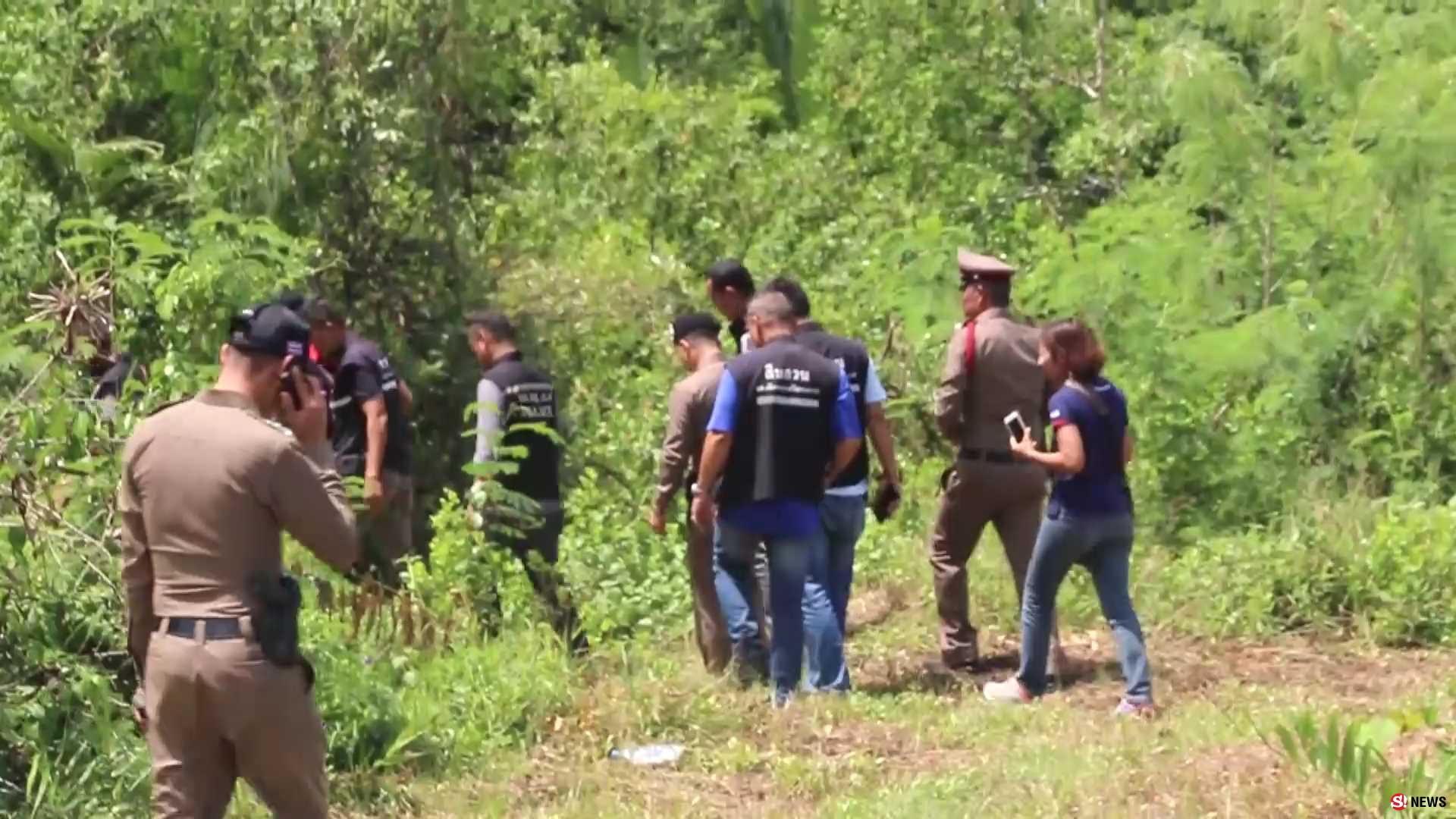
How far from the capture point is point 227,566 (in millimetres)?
5262

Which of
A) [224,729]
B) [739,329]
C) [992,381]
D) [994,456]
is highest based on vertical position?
[739,329]

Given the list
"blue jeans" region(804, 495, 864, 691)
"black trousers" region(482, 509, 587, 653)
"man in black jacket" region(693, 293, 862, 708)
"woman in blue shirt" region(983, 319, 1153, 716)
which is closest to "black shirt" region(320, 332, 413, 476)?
"black trousers" region(482, 509, 587, 653)

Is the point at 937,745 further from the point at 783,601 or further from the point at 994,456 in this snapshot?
the point at 994,456

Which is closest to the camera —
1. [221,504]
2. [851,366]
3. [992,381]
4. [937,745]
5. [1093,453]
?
[221,504]

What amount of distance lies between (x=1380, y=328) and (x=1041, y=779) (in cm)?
755

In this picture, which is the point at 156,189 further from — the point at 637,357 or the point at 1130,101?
the point at 1130,101

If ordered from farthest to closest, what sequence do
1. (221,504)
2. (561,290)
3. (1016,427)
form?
(561,290)
(1016,427)
(221,504)

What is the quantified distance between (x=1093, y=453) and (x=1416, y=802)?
2581 mm

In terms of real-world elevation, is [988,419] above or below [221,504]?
below

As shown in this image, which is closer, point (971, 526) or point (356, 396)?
point (971, 526)

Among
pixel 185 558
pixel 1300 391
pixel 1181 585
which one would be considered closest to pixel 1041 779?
pixel 185 558

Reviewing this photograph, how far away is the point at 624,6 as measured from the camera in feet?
88.6

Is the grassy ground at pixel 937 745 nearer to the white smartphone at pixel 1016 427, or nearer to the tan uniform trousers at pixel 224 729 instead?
the white smartphone at pixel 1016 427

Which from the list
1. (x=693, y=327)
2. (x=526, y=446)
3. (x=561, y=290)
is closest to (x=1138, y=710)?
(x=693, y=327)
